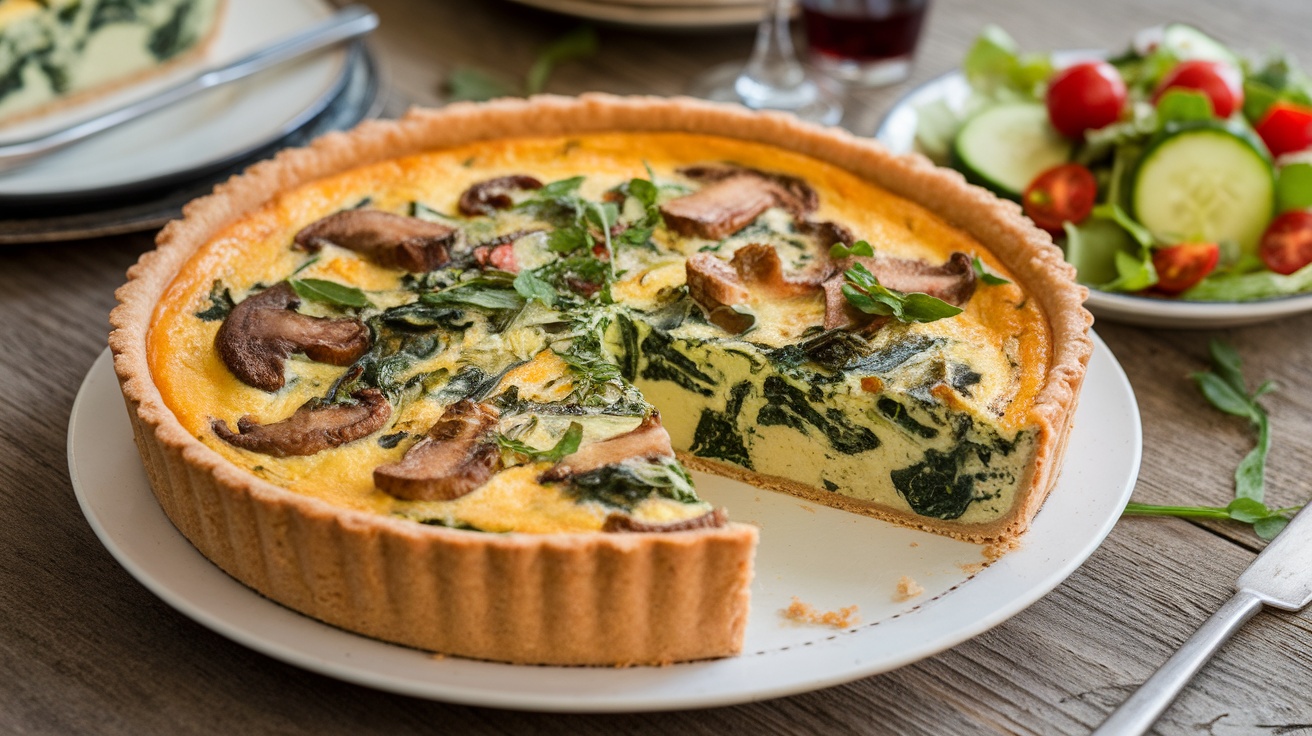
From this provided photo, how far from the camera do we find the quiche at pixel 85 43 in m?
4.88

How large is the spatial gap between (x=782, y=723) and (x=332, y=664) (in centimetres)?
99

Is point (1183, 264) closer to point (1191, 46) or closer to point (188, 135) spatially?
point (1191, 46)

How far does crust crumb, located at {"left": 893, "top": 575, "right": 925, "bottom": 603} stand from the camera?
9.66 ft

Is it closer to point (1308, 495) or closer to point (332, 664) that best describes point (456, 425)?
point (332, 664)

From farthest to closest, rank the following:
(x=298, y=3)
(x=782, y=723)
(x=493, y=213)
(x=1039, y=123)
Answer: (x=298, y=3), (x=1039, y=123), (x=493, y=213), (x=782, y=723)

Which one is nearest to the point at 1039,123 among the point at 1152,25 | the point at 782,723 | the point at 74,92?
the point at 1152,25

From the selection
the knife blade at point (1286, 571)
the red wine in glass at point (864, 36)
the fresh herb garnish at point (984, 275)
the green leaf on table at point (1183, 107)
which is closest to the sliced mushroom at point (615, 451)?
the fresh herb garnish at point (984, 275)

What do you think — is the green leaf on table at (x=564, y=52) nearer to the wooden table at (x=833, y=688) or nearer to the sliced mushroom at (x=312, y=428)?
the wooden table at (x=833, y=688)

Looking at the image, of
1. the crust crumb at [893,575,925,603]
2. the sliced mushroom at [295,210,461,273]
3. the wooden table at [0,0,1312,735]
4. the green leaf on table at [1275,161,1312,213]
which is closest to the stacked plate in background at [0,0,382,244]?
the wooden table at [0,0,1312,735]

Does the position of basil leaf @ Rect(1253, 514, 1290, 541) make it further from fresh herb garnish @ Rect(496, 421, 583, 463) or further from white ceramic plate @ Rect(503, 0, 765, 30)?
white ceramic plate @ Rect(503, 0, 765, 30)

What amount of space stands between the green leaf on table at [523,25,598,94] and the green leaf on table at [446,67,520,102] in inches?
4.0

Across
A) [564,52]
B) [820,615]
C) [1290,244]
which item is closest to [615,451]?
[820,615]

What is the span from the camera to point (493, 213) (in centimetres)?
396

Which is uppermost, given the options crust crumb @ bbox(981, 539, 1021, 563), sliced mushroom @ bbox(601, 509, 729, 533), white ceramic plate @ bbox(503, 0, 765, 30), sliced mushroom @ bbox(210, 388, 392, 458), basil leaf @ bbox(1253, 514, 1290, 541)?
white ceramic plate @ bbox(503, 0, 765, 30)
